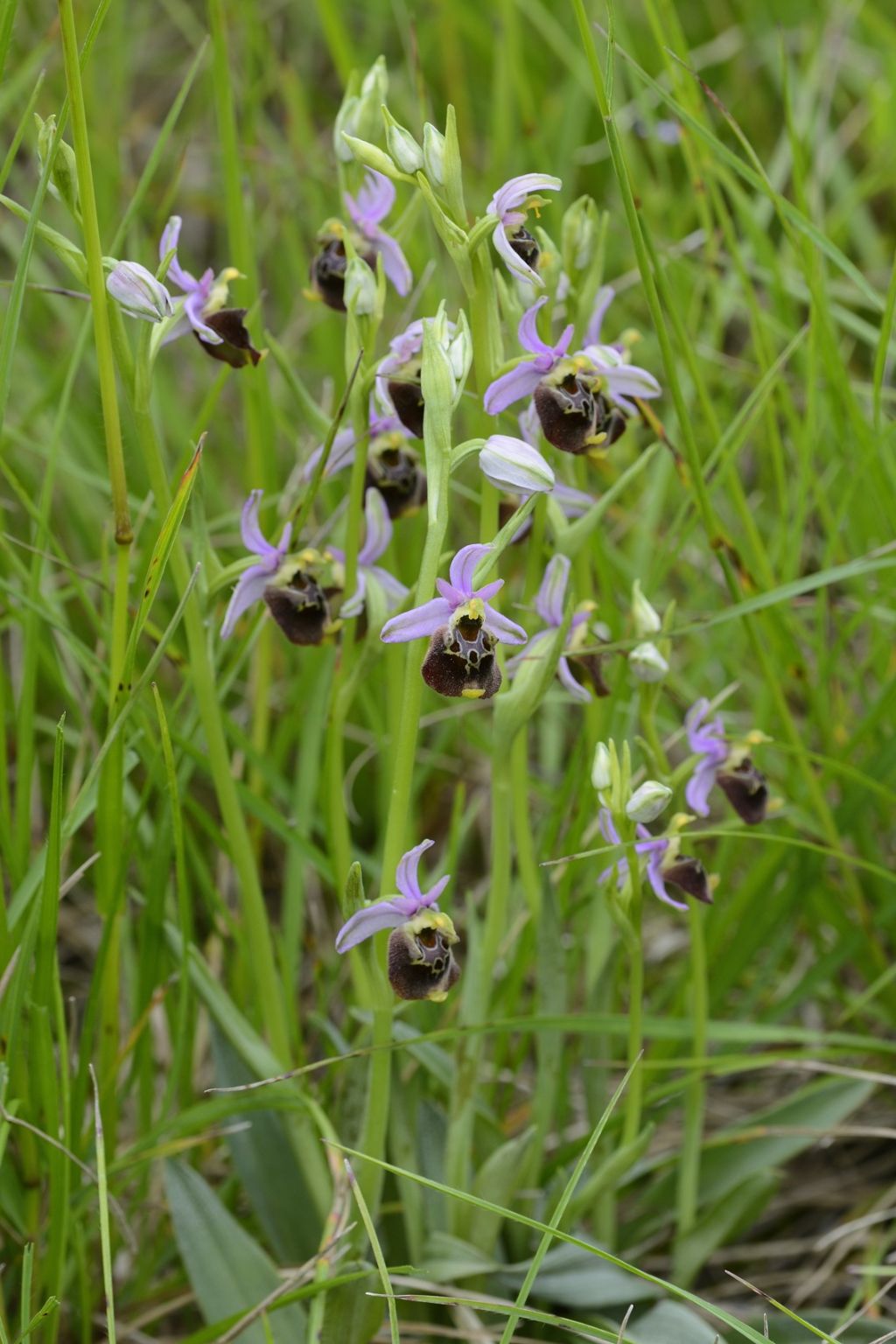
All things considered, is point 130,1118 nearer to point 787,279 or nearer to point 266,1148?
point 266,1148

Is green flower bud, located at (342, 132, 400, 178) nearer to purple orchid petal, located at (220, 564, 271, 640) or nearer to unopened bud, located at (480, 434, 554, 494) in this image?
unopened bud, located at (480, 434, 554, 494)

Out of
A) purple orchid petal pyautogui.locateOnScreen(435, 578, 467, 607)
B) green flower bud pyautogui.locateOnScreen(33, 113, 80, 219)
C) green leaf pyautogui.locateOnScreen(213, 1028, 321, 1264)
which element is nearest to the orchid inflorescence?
purple orchid petal pyautogui.locateOnScreen(435, 578, 467, 607)

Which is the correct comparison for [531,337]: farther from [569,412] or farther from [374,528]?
[374,528]

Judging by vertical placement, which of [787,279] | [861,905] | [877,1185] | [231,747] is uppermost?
[787,279]

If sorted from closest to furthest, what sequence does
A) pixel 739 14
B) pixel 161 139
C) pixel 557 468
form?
1. pixel 161 139
2. pixel 557 468
3. pixel 739 14

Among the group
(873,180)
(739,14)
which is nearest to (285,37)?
(739,14)
